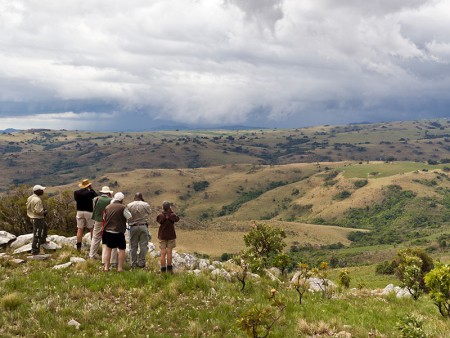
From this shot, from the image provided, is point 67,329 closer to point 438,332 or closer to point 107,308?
point 107,308

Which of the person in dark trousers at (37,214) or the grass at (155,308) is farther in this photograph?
the person in dark trousers at (37,214)

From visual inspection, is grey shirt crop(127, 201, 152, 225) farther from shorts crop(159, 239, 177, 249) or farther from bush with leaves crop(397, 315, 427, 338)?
bush with leaves crop(397, 315, 427, 338)

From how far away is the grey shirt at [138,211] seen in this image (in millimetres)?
15242

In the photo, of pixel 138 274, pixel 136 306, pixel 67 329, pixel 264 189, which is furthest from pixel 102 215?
pixel 264 189

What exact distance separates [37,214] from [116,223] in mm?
4047

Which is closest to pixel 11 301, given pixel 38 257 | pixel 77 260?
pixel 77 260

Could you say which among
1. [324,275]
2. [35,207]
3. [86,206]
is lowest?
[324,275]

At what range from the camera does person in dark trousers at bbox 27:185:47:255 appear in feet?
52.1

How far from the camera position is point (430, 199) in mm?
140000

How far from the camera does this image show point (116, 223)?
14.7 meters

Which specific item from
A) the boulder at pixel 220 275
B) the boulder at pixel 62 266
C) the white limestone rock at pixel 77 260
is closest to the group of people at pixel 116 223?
the white limestone rock at pixel 77 260

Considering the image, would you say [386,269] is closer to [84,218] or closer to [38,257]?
[84,218]

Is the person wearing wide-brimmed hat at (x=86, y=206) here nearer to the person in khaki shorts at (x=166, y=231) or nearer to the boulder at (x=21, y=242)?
the boulder at (x=21, y=242)

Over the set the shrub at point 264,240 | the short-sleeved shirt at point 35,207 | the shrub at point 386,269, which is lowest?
the shrub at point 386,269
